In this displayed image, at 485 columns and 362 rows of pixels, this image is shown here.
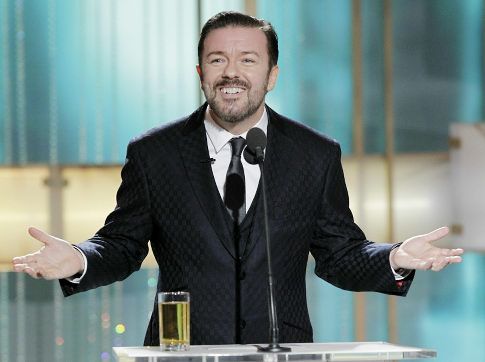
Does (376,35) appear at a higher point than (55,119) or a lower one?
higher

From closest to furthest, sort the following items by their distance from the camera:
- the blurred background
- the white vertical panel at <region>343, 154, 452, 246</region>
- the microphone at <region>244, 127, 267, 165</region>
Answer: the microphone at <region>244, 127, 267, 165</region> → the blurred background → the white vertical panel at <region>343, 154, 452, 246</region>

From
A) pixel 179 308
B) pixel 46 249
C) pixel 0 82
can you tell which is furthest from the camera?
pixel 0 82

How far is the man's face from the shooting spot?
270 centimetres

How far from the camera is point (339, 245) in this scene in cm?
276

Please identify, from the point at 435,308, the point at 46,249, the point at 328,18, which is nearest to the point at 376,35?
the point at 328,18

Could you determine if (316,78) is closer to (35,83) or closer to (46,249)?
(35,83)

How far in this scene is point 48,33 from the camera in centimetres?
460

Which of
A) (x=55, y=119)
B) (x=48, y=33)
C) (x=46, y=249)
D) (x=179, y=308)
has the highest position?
(x=48, y=33)

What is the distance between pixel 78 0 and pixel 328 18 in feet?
3.86

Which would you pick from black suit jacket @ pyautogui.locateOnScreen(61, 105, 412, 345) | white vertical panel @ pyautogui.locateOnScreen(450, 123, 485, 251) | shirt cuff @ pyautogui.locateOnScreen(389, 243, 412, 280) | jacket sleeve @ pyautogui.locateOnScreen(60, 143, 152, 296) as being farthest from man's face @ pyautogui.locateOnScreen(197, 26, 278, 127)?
white vertical panel @ pyautogui.locateOnScreen(450, 123, 485, 251)

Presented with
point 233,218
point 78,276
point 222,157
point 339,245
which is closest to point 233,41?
point 222,157

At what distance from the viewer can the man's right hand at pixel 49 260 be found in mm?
2266

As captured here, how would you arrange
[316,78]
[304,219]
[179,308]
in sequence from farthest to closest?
1. [316,78]
2. [304,219]
3. [179,308]

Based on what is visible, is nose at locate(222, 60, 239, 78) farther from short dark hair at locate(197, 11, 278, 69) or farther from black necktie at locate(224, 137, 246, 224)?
black necktie at locate(224, 137, 246, 224)
